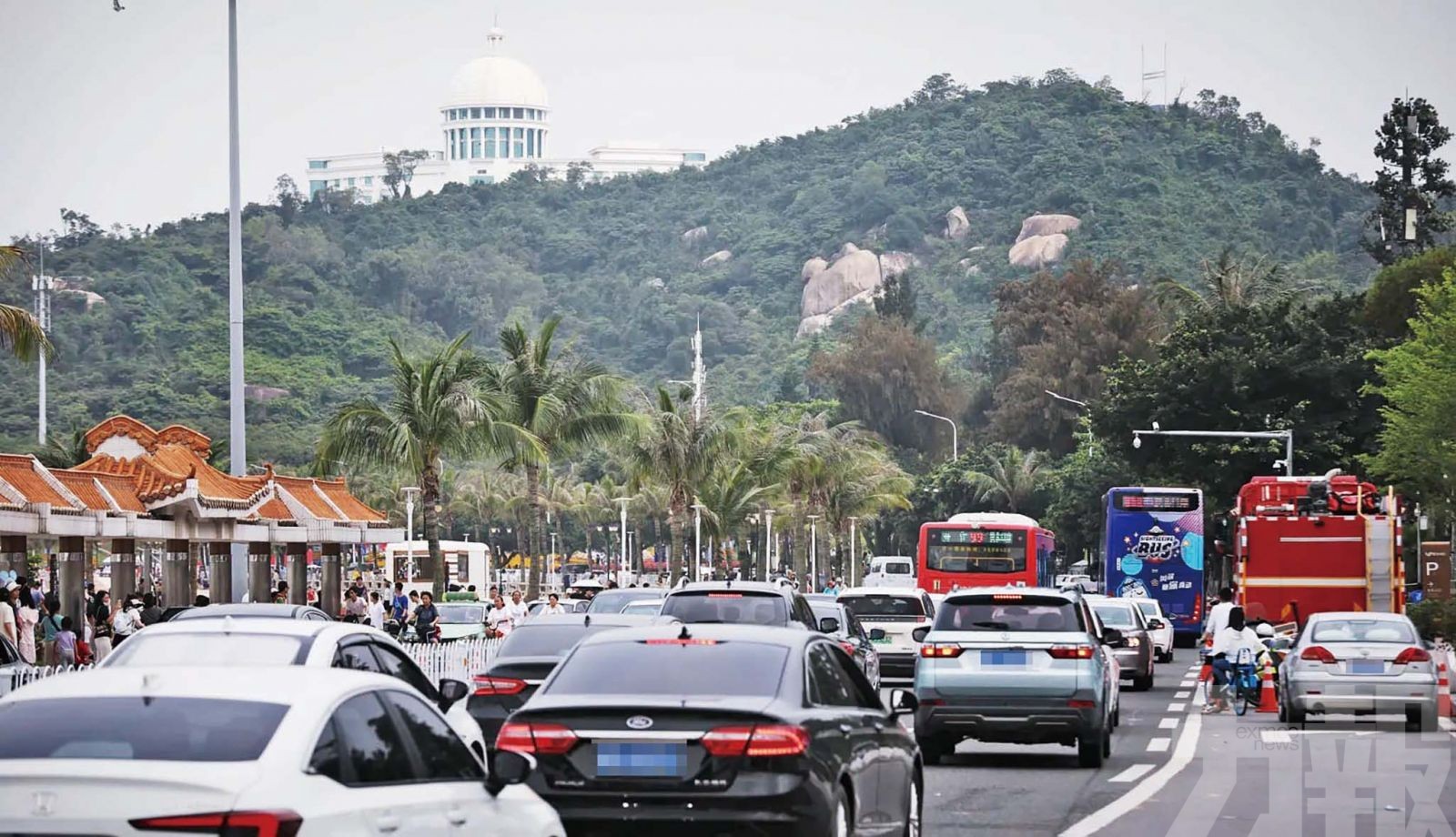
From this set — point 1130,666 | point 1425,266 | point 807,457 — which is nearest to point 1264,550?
point 1130,666

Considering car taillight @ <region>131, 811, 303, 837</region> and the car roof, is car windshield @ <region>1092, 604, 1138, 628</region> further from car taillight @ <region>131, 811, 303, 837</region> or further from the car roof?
car taillight @ <region>131, 811, 303, 837</region>

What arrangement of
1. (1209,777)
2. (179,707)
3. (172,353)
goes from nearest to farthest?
(179,707) < (1209,777) < (172,353)

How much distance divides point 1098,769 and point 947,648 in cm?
174

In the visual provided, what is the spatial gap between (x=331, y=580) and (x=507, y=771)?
40.7 m

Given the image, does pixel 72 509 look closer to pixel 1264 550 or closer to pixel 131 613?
pixel 131 613

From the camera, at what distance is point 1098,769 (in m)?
20.2

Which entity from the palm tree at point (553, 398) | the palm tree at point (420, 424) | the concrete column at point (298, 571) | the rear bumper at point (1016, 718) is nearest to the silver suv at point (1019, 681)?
the rear bumper at point (1016, 718)

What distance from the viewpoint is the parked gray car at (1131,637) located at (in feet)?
109

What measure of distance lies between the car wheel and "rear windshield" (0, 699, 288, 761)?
5.85 metres

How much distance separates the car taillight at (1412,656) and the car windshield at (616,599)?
1172 cm

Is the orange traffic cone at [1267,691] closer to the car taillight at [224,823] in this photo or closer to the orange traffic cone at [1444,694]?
the orange traffic cone at [1444,694]

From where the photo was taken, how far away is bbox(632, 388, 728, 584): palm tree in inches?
2763

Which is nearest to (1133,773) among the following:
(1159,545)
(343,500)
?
(1159,545)

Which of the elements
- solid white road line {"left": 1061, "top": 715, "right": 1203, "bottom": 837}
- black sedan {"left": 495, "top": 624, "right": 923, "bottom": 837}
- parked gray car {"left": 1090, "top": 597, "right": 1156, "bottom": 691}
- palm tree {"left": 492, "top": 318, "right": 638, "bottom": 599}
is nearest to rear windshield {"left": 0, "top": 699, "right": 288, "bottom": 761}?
black sedan {"left": 495, "top": 624, "right": 923, "bottom": 837}
